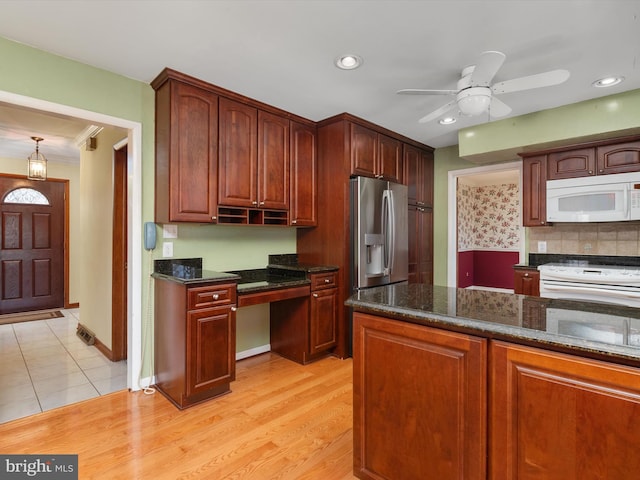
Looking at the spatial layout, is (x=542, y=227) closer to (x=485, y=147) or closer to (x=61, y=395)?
(x=485, y=147)

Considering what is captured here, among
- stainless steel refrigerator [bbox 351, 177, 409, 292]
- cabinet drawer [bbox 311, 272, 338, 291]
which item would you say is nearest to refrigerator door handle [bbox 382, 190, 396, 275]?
stainless steel refrigerator [bbox 351, 177, 409, 292]

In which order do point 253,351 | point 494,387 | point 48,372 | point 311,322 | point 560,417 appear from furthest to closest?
point 253,351
point 311,322
point 48,372
point 494,387
point 560,417

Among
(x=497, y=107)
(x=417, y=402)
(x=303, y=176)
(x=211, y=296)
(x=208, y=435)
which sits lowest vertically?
(x=208, y=435)

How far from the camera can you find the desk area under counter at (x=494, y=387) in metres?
1.01

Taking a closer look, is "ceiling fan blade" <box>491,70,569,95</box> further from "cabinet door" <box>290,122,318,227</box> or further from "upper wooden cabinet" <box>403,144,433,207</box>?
"upper wooden cabinet" <box>403,144,433,207</box>

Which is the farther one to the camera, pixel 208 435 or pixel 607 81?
pixel 607 81

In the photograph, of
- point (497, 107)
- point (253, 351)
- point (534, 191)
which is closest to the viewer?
point (497, 107)

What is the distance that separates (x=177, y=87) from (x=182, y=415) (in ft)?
7.78

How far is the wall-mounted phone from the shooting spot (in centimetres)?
266

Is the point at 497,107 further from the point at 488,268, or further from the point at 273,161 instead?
the point at 488,268

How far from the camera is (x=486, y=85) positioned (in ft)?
7.14

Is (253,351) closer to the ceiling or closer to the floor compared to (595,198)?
closer to the floor

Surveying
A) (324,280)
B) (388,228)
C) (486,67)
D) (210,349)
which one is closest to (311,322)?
(324,280)

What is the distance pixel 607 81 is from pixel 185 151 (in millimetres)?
3375
